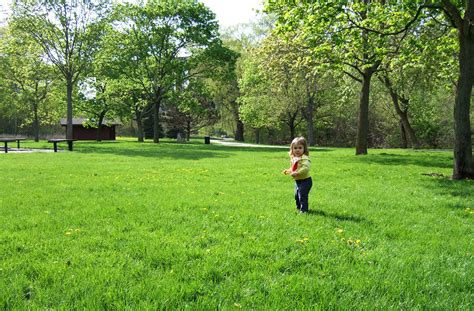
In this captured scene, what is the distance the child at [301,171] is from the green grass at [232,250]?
1.18ft

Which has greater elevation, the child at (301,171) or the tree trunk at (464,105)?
the tree trunk at (464,105)

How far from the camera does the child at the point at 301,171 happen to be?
6.35 m

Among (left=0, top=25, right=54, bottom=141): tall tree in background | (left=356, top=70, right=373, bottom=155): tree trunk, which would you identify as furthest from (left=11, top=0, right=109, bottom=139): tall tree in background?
(left=356, top=70, right=373, bottom=155): tree trunk

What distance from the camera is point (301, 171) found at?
6.33 metres

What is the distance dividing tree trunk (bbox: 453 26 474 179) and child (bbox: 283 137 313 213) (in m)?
7.05

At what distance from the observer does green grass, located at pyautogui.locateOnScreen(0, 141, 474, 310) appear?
321 centimetres

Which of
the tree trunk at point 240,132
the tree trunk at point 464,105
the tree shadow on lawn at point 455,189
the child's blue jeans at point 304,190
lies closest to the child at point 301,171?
the child's blue jeans at point 304,190

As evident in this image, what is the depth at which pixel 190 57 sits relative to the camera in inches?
1314

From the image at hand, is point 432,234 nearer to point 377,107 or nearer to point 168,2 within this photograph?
point 168,2

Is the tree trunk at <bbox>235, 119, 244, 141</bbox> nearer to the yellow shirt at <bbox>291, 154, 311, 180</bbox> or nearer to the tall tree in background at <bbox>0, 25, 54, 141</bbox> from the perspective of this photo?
the tall tree in background at <bbox>0, 25, 54, 141</bbox>

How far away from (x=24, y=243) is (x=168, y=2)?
31957 millimetres

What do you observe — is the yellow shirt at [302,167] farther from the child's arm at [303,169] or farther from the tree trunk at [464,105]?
the tree trunk at [464,105]

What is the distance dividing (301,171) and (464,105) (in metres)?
7.48

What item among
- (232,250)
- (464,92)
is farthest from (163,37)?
(232,250)
